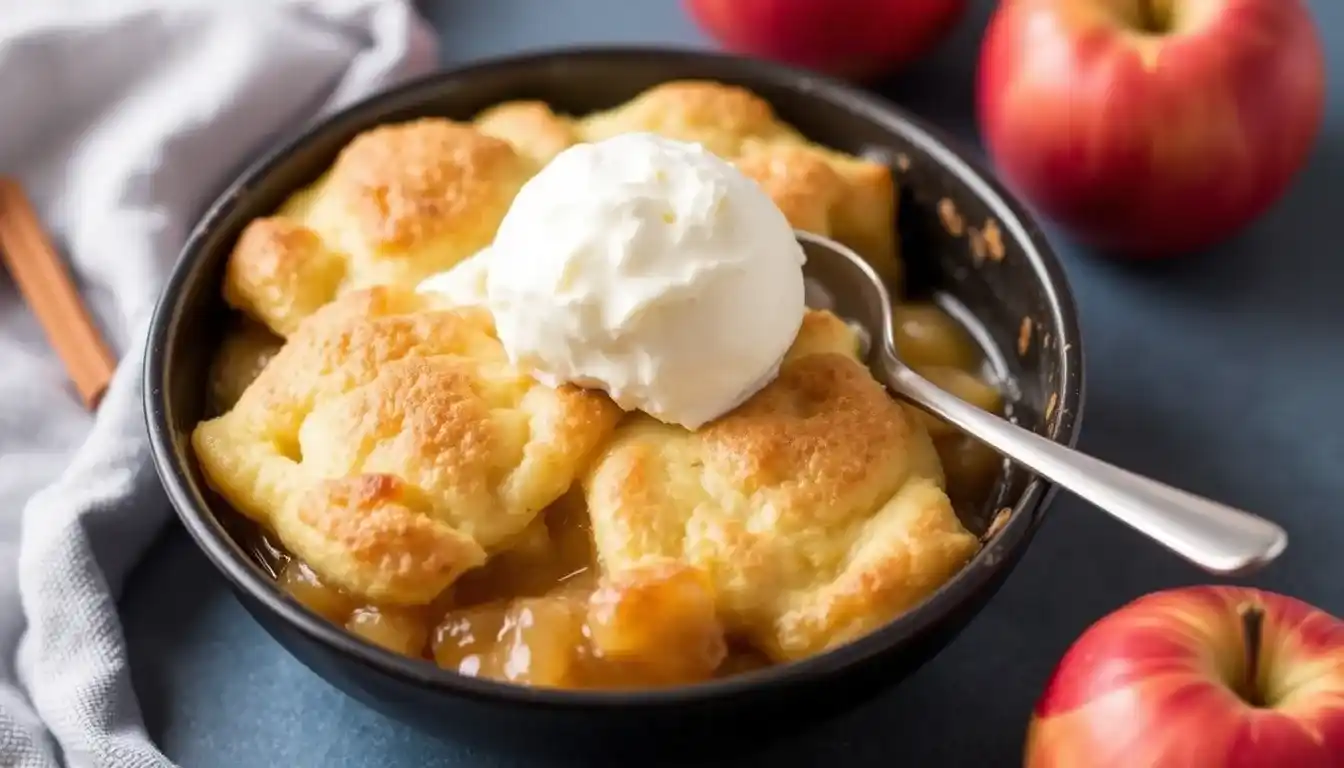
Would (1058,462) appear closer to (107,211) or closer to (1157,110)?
(1157,110)

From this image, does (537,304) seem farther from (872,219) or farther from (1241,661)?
(1241,661)

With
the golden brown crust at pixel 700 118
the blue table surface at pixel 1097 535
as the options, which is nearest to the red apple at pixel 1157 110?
the blue table surface at pixel 1097 535

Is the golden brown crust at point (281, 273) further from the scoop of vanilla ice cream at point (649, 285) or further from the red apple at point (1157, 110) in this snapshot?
the red apple at point (1157, 110)

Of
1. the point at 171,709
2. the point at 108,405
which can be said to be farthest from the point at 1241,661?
the point at 108,405

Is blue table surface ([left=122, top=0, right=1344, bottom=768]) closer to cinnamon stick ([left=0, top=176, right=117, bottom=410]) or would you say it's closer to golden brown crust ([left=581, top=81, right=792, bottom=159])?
cinnamon stick ([left=0, top=176, right=117, bottom=410])

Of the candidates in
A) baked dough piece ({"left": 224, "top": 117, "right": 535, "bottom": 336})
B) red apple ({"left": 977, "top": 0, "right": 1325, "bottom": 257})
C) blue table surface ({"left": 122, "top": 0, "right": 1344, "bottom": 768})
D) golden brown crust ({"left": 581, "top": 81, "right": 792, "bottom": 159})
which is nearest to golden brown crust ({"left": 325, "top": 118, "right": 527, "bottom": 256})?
baked dough piece ({"left": 224, "top": 117, "right": 535, "bottom": 336})

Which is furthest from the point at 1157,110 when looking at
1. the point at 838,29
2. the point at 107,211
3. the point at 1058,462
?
the point at 107,211
